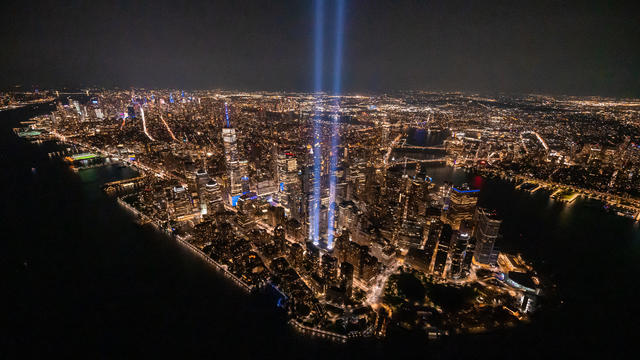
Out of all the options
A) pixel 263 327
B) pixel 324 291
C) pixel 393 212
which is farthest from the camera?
pixel 393 212

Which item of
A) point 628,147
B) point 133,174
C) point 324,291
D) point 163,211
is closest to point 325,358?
point 324,291

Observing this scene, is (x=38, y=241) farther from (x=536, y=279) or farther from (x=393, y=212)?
(x=536, y=279)

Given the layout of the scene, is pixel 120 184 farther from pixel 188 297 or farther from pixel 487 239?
pixel 487 239

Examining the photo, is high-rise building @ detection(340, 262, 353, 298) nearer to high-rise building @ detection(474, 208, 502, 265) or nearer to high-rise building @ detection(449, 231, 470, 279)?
high-rise building @ detection(449, 231, 470, 279)

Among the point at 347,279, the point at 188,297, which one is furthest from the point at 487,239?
the point at 188,297

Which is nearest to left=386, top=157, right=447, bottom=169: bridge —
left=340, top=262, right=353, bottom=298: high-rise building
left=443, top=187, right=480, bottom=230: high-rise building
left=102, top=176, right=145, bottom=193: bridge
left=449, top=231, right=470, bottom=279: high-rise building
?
left=443, top=187, right=480, bottom=230: high-rise building

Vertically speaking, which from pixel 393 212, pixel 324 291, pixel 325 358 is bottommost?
pixel 325 358

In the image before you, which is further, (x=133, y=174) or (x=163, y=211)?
(x=133, y=174)
